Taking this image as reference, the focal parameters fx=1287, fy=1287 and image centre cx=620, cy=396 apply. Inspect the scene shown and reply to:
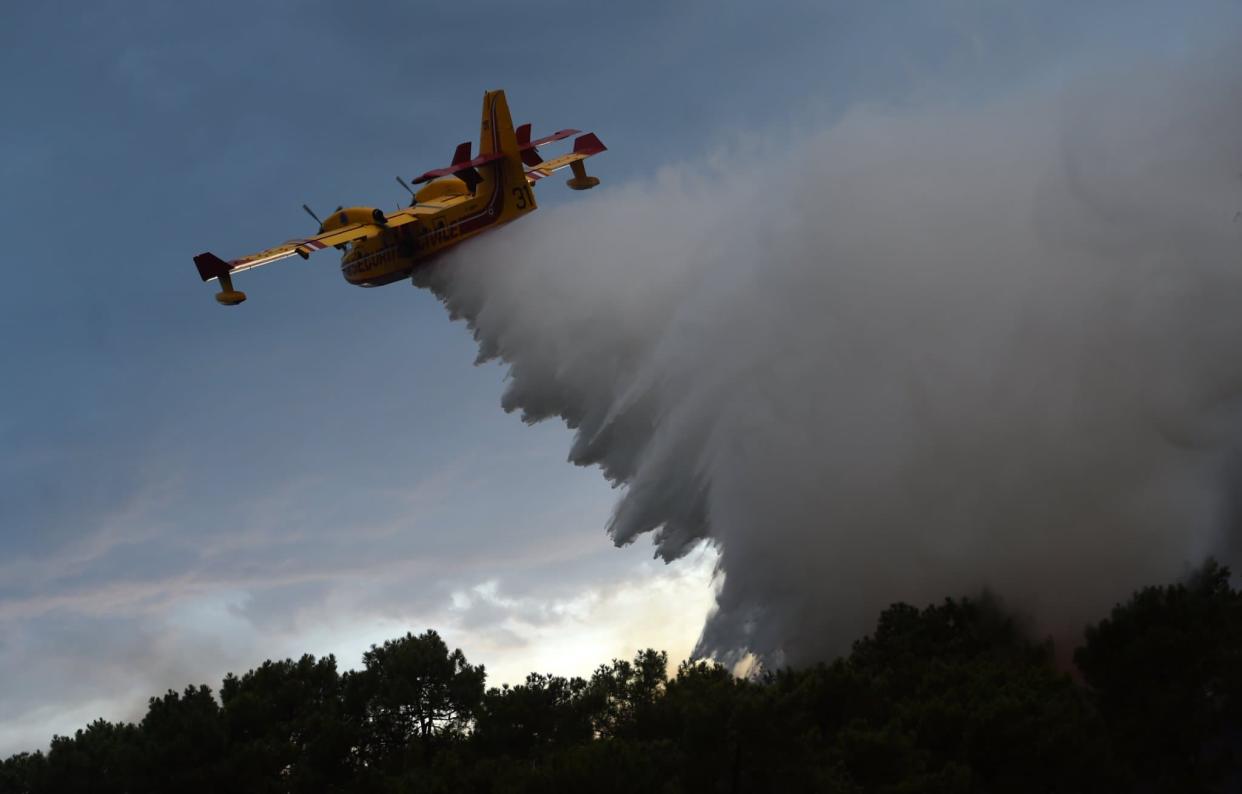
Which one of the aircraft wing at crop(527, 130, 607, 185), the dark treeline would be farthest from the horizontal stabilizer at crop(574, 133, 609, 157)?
the dark treeline

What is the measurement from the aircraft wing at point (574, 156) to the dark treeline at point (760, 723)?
952 inches

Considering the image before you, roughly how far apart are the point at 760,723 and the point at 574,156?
126 ft

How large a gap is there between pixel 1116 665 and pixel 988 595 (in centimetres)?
1413

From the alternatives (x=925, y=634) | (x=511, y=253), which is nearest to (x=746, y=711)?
(x=925, y=634)

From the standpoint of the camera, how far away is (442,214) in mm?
60062

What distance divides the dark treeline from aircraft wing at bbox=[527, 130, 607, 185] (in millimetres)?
24179

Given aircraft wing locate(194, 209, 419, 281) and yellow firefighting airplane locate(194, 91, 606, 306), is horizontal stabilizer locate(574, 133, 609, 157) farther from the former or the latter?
aircraft wing locate(194, 209, 419, 281)

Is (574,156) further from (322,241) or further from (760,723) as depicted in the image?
(760,723)

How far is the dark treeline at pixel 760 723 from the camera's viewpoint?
34969mm

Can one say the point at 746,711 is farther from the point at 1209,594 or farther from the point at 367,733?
the point at 367,733

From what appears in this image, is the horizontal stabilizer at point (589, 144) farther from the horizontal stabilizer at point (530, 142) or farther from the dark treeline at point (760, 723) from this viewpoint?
the dark treeline at point (760, 723)

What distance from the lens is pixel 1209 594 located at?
49.5 metres

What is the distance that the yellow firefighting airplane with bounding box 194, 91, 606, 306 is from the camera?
5747 cm

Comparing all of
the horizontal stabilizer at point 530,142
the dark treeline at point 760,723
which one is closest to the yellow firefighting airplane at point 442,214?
the horizontal stabilizer at point 530,142
